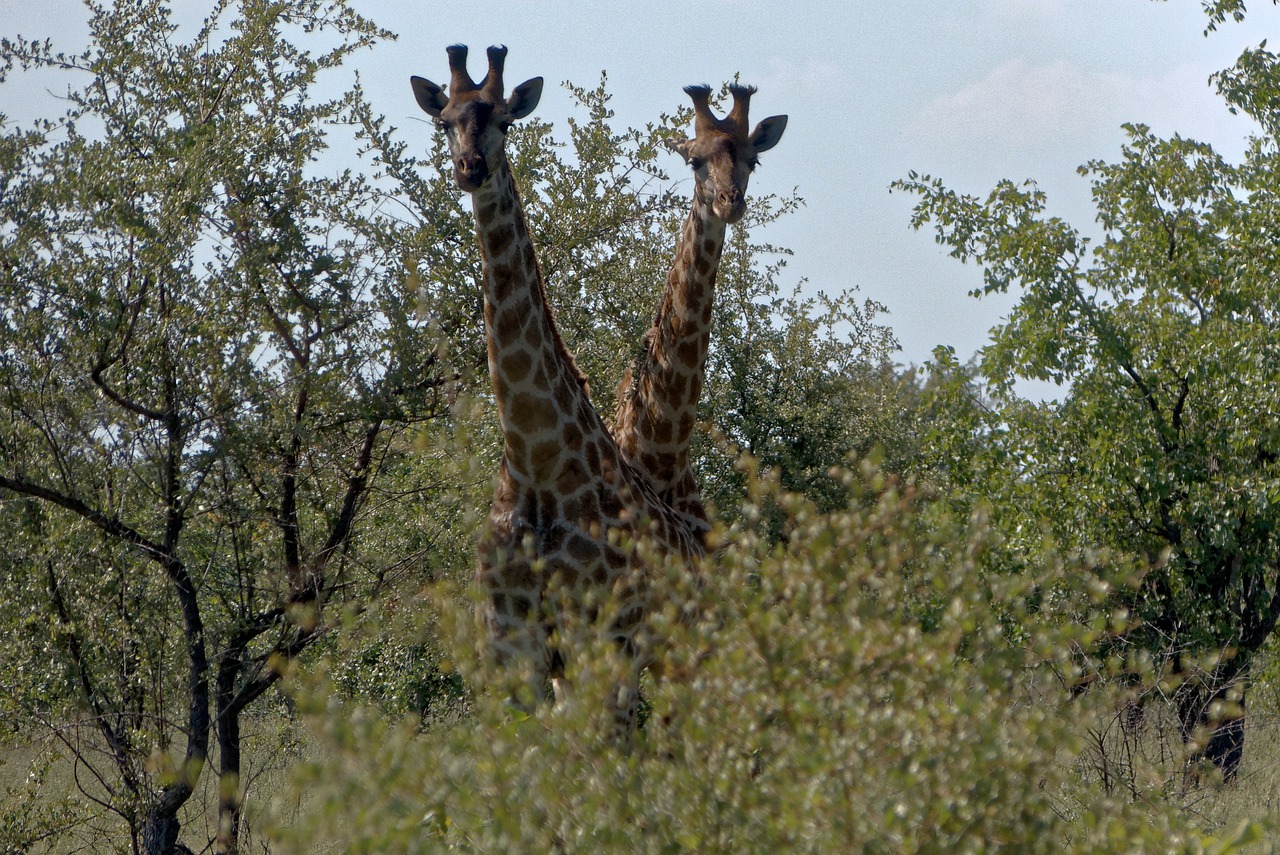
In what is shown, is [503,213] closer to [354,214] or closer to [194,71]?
[354,214]

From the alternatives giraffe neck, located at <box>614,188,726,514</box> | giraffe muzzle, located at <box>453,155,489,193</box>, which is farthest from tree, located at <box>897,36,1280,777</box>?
giraffe muzzle, located at <box>453,155,489,193</box>

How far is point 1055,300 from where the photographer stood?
1277 centimetres

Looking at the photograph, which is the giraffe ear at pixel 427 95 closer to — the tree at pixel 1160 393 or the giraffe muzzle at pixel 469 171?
the giraffe muzzle at pixel 469 171

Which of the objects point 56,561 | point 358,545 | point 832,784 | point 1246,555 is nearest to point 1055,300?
point 1246,555

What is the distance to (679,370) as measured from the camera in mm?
7926

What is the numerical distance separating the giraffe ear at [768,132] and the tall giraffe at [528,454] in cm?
157

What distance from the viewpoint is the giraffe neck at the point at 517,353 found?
670 centimetres

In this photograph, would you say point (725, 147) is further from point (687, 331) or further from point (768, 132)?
point (687, 331)

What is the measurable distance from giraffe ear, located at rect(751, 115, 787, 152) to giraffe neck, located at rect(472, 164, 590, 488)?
1.81m

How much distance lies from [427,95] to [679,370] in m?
2.13

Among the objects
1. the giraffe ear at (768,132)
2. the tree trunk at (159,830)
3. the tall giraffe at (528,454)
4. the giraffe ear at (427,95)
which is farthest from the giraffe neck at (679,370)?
the tree trunk at (159,830)

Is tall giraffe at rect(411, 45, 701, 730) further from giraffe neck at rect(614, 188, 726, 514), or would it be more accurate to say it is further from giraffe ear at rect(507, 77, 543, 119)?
giraffe neck at rect(614, 188, 726, 514)

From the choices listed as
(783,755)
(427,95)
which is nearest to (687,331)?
(427,95)

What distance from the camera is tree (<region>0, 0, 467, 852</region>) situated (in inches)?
283
